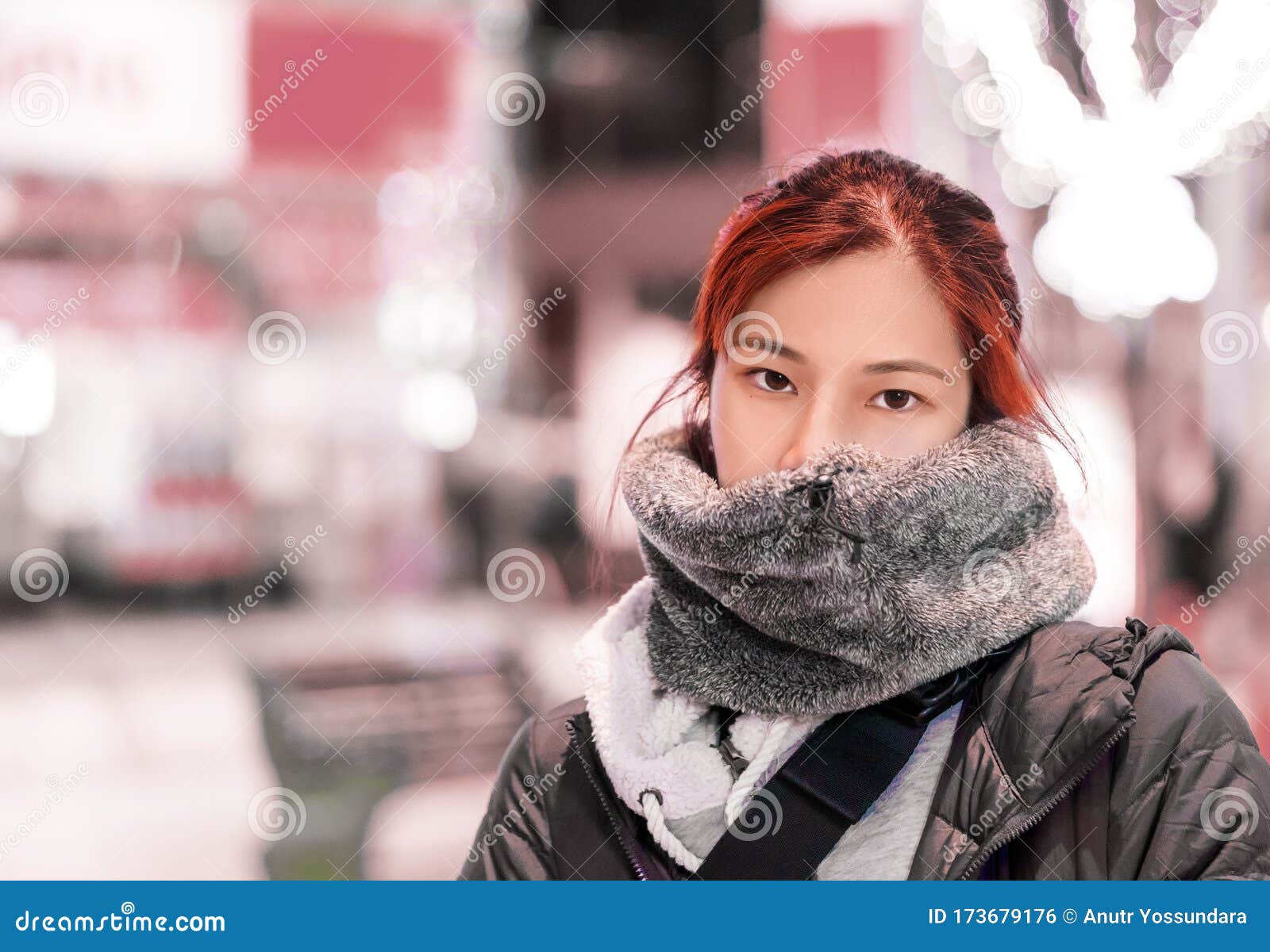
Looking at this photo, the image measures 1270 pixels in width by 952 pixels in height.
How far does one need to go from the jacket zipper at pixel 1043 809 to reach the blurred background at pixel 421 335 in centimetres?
134

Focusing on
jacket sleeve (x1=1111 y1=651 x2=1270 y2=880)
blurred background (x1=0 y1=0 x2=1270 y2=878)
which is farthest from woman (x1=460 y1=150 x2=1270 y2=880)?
blurred background (x1=0 y1=0 x2=1270 y2=878)

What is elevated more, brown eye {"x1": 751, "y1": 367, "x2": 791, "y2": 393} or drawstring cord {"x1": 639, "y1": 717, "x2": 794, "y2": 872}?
brown eye {"x1": 751, "y1": 367, "x2": 791, "y2": 393}

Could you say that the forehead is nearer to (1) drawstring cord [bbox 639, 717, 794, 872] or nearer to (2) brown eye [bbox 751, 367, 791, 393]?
(2) brown eye [bbox 751, 367, 791, 393]

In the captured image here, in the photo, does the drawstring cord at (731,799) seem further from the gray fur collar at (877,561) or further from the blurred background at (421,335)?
the blurred background at (421,335)

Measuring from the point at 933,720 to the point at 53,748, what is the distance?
10.0ft

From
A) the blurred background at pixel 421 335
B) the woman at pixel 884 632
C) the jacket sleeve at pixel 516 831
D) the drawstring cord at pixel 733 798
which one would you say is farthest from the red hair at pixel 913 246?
the blurred background at pixel 421 335

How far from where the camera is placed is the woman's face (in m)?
0.79

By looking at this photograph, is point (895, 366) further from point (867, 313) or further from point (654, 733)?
point (654, 733)

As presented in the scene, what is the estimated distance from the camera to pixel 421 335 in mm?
2967

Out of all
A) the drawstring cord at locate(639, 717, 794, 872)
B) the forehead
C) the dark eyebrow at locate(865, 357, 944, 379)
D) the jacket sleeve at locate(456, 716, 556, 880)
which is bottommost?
Result: the jacket sleeve at locate(456, 716, 556, 880)

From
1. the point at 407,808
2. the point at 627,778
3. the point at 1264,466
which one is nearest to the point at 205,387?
the point at 407,808

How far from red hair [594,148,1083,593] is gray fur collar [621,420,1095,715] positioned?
7cm

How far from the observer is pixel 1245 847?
0.68 metres
